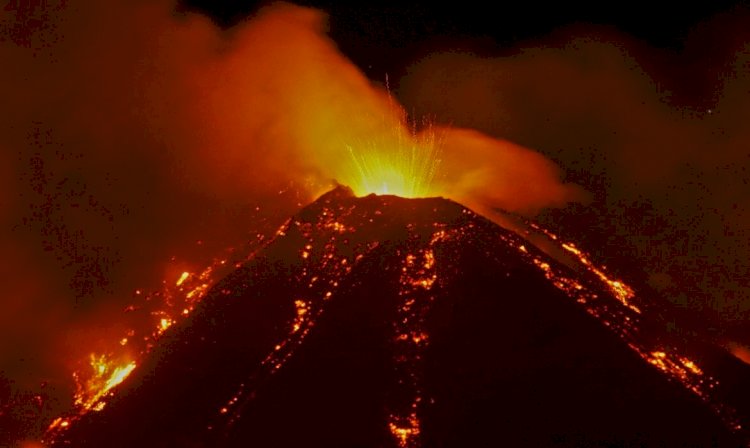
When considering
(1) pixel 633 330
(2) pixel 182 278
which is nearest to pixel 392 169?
(2) pixel 182 278

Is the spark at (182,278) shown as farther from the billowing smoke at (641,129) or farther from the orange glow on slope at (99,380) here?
the billowing smoke at (641,129)

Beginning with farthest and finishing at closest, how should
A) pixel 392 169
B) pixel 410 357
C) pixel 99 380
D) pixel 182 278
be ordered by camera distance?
pixel 392 169 < pixel 182 278 < pixel 99 380 < pixel 410 357

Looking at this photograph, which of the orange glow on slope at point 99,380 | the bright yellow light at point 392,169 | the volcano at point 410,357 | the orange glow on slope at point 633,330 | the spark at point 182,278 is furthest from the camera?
the bright yellow light at point 392,169

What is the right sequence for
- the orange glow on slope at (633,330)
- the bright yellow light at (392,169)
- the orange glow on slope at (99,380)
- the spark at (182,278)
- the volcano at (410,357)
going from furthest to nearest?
the bright yellow light at (392,169) < the spark at (182,278) < the orange glow on slope at (99,380) < the orange glow on slope at (633,330) < the volcano at (410,357)

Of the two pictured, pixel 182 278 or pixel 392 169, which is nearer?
pixel 182 278

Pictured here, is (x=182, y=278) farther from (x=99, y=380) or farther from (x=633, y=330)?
(x=633, y=330)

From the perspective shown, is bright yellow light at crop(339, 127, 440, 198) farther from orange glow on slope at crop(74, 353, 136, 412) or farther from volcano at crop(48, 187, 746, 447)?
orange glow on slope at crop(74, 353, 136, 412)

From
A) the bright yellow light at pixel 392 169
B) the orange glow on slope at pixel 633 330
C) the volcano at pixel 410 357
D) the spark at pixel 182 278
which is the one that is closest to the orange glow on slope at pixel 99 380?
the volcano at pixel 410 357

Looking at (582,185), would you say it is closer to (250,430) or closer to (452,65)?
(452,65)

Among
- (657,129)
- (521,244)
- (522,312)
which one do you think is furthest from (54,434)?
(657,129)
